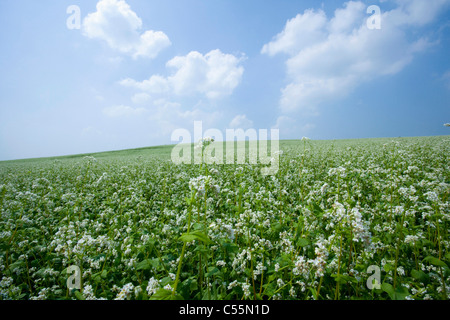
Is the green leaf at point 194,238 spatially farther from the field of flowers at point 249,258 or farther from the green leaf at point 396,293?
the green leaf at point 396,293

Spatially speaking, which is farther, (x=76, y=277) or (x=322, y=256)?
(x=76, y=277)

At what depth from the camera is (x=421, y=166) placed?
8.95 metres

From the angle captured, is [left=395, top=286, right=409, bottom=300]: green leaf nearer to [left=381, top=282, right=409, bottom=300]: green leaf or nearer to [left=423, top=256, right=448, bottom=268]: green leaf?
[left=381, top=282, right=409, bottom=300]: green leaf

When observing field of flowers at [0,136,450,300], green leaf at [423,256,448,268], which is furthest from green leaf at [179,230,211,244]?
green leaf at [423,256,448,268]

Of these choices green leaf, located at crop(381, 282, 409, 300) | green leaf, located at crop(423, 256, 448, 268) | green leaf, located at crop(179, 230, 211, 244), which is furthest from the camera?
green leaf, located at crop(423, 256, 448, 268)

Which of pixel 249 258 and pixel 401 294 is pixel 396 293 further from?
pixel 249 258

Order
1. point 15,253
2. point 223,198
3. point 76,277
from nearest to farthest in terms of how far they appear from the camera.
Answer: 1. point 76,277
2. point 15,253
3. point 223,198

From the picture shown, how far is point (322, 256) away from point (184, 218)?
3040mm

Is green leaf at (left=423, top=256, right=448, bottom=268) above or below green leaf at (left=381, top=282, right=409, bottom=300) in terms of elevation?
above

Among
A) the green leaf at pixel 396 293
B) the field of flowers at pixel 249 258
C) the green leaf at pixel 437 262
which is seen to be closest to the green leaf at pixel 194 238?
the field of flowers at pixel 249 258

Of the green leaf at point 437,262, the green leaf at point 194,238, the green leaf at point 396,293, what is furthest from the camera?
the green leaf at point 437,262
